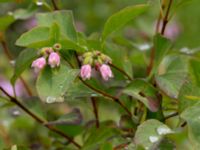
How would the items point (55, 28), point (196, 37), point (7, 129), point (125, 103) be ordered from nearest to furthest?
point (55, 28) → point (125, 103) → point (7, 129) → point (196, 37)

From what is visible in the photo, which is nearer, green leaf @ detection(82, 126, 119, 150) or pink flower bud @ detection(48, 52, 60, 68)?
pink flower bud @ detection(48, 52, 60, 68)

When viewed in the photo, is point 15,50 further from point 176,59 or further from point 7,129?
point 176,59

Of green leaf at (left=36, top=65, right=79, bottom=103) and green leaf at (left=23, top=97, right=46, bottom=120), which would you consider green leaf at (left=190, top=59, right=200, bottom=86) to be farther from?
green leaf at (left=23, top=97, right=46, bottom=120)

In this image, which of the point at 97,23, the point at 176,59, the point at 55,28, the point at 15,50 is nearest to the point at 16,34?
the point at 15,50

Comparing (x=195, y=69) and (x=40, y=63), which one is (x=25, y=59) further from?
(x=195, y=69)

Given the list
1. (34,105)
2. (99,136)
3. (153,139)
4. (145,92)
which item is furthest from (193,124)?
(34,105)

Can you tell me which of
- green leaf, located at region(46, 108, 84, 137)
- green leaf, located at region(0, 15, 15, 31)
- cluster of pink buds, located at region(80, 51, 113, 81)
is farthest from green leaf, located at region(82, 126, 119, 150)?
green leaf, located at region(0, 15, 15, 31)
